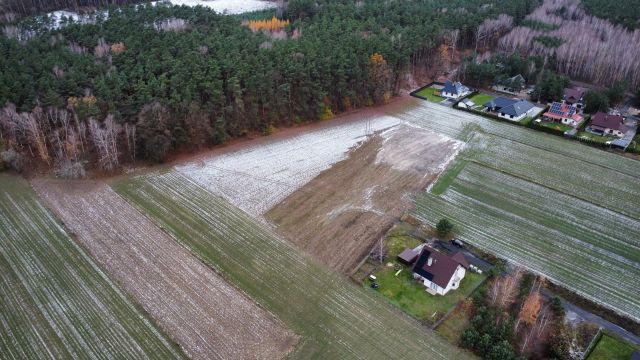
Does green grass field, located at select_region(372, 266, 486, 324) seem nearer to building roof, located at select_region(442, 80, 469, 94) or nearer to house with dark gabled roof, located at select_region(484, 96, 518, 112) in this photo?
house with dark gabled roof, located at select_region(484, 96, 518, 112)

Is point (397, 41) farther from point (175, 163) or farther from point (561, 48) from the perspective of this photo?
point (175, 163)

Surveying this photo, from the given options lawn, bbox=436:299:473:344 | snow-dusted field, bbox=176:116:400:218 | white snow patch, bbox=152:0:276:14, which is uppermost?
white snow patch, bbox=152:0:276:14

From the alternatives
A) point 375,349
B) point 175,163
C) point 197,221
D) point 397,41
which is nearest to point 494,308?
point 375,349

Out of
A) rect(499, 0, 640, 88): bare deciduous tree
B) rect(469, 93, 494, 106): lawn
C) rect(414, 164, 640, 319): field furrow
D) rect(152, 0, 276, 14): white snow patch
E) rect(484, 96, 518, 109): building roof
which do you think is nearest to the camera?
rect(414, 164, 640, 319): field furrow

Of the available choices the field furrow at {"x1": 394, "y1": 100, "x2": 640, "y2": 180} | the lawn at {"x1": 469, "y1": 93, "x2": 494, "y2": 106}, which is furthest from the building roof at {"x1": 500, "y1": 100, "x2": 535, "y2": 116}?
the lawn at {"x1": 469, "y1": 93, "x2": 494, "y2": 106}

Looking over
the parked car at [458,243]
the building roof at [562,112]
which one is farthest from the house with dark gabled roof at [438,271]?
the building roof at [562,112]

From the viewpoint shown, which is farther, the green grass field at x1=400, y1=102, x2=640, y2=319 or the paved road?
the green grass field at x1=400, y1=102, x2=640, y2=319

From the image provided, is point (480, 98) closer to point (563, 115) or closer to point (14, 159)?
point (563, 115)

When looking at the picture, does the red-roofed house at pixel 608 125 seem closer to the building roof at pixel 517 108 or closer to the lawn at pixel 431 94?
the building roof at pixel 517 108
